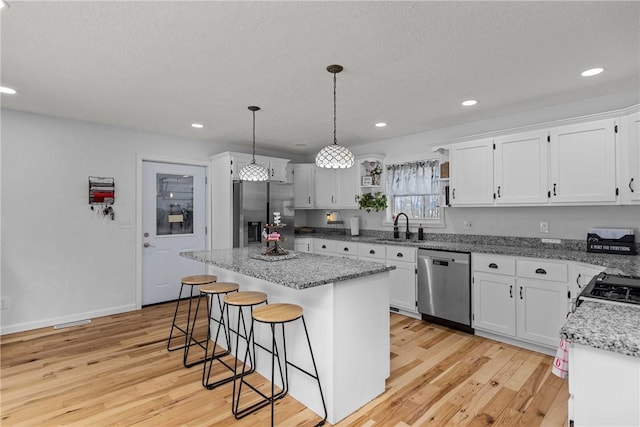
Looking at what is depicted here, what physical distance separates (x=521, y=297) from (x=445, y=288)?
738mm

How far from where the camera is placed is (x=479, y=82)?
278 centimetres

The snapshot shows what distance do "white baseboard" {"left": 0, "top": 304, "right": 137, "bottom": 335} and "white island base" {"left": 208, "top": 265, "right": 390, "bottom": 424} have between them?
2900 millimetres

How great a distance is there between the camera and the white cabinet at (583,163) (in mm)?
2902

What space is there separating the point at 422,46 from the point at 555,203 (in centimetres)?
215

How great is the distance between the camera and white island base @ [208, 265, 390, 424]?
2108 millimetres

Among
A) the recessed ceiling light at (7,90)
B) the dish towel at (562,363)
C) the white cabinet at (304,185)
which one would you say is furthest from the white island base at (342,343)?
the white cabinet at (304,185)

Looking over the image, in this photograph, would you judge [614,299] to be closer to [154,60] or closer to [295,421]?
[295,421]

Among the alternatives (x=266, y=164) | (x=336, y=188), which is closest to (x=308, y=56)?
(x=266, y=164)

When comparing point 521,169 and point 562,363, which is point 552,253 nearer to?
point 521,169

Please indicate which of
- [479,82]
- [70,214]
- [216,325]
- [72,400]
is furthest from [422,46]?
[70,214]

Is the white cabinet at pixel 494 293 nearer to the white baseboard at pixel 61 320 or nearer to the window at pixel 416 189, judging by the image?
the window at pixel 416 189

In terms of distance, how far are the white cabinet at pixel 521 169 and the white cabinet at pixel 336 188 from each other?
2.07m

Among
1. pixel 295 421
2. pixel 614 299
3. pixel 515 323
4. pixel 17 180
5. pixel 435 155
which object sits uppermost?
pixel 435 155

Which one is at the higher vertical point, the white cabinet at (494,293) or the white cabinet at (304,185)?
the white cabinet at (304,185)
